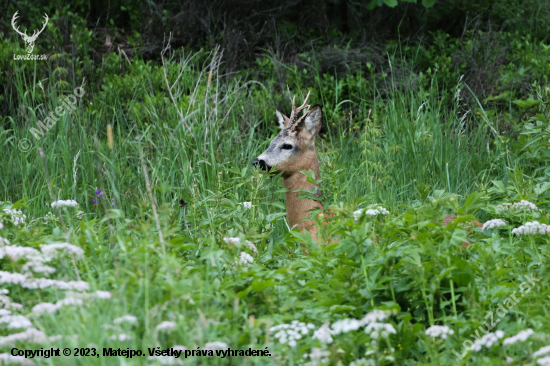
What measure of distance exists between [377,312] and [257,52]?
7.30 meters

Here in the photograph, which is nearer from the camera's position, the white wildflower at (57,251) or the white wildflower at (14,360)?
the white wildflower at (14,360)

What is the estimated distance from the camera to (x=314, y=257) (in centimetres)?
302

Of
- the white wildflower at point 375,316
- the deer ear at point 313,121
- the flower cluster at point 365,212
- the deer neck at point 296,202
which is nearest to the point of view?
the white wildflower at point 375,316

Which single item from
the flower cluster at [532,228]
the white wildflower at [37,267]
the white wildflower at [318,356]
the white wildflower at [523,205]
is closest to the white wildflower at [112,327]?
the white wildflower at [37,267]

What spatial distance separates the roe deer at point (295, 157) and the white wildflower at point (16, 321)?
2.96 m

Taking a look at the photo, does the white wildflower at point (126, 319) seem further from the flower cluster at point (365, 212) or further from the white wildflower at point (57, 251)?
the flower cluster at point (365, 212)

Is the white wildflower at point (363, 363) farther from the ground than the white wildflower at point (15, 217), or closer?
closer

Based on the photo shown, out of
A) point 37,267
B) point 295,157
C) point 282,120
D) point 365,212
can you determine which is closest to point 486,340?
point 365,212

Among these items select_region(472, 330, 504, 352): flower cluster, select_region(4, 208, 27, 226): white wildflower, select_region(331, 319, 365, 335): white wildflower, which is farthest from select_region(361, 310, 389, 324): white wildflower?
select_region(4, 208, 27, 226): white wildflower

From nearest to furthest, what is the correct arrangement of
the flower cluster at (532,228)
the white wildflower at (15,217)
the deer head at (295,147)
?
the flower cluster at (532,228) → the white wildflower at (15,217) → the deer head at (295,147)

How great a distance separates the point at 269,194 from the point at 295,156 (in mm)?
462

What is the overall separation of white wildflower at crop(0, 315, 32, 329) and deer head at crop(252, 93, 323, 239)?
2957 millimetres

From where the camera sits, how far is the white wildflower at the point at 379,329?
2230mm

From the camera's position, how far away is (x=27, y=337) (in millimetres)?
2176
